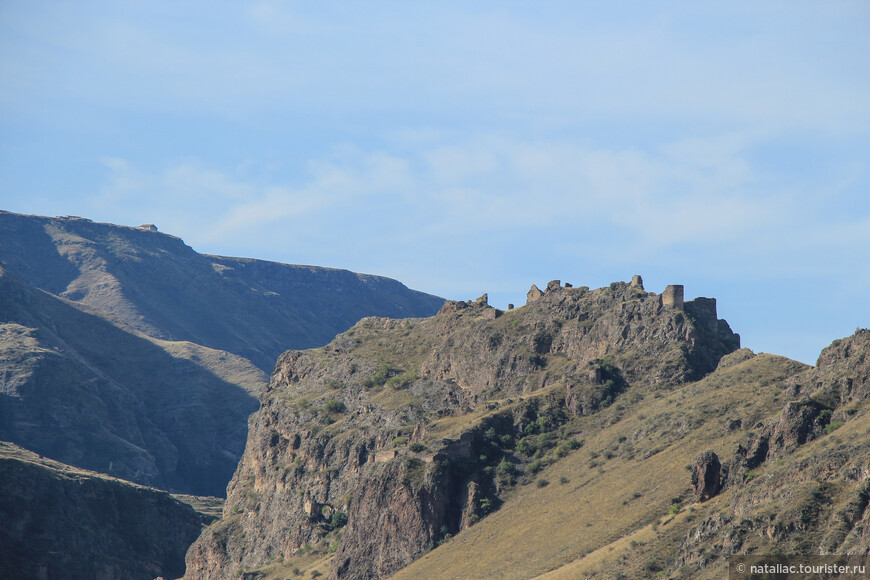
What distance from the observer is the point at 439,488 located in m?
154

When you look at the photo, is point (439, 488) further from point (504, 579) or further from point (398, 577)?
point (504, 579)

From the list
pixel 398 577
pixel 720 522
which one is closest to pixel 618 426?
pixel 398 577

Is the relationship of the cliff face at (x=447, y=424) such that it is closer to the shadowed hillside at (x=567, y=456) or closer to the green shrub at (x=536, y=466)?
the green shrub at (x=536, y=466)

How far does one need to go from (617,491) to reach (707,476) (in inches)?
694

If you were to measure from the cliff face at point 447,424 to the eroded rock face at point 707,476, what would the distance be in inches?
1437

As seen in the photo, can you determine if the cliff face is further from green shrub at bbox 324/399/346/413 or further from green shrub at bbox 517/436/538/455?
green shrub at bbox 324/399/346/413

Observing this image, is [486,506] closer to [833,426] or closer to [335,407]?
[335,407]

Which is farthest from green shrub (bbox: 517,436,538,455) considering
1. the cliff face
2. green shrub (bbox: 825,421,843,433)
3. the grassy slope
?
green shrub (bbox: 825,421,843,433)

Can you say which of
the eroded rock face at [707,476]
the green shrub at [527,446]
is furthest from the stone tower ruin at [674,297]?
the eroded rock face at [707,476]

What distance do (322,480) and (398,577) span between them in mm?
35970

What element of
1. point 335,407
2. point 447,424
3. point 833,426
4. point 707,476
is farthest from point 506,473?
point 833,426

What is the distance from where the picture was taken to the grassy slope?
409 feet

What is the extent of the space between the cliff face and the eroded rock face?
1437 inches

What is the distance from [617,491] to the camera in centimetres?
13550
